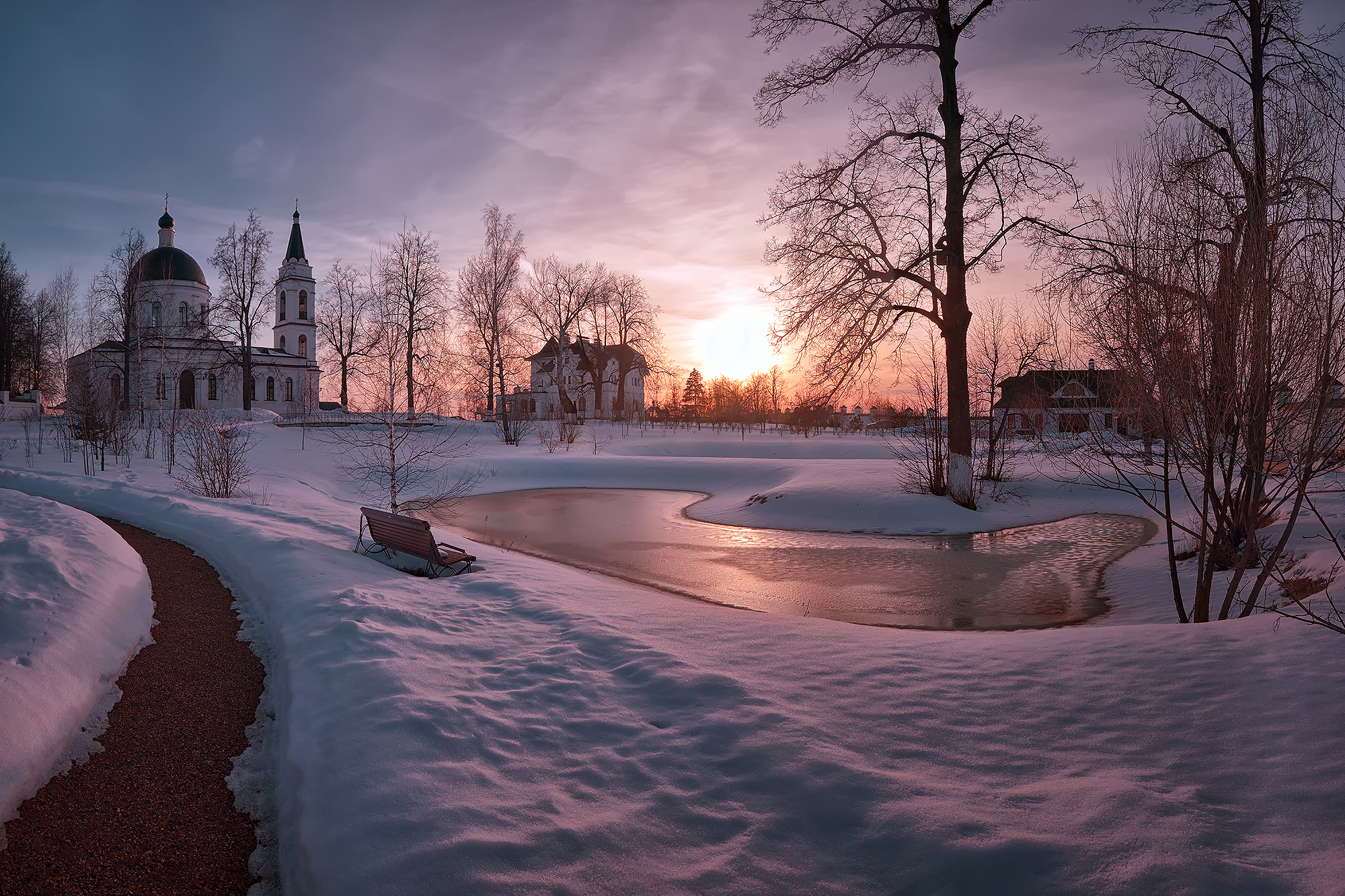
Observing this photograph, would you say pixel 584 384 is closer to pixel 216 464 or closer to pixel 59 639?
pixel 216 464

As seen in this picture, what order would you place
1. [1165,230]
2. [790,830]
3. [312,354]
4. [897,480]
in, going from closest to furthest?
1. [790,830]
2. [1165,230]
3. [897,480]
4. [312,354]

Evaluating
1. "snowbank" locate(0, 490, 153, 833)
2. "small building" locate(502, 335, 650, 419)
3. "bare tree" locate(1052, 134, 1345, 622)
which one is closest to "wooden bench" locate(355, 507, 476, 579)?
"snowbank" locate(0, 490, 153, 833)

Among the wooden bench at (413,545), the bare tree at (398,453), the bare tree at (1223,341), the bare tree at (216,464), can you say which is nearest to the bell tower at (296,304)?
the bare tree at (398,453)

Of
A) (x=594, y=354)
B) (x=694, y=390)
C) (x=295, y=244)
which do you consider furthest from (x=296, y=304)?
(x=694, y=390)

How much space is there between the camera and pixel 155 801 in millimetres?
3648

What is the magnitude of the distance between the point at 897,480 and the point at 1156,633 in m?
11.5

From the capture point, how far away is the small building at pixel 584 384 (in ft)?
164

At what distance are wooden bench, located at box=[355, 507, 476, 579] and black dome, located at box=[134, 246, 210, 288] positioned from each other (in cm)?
5752

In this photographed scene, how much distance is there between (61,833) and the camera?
10.9ft

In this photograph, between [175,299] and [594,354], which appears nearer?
[175,299]

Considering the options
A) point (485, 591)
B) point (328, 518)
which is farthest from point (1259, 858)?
point (328, 518)

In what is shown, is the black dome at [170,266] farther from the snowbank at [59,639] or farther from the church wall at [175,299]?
the snowbank at [59,639]

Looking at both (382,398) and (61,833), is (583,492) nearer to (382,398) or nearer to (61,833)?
(382,398)

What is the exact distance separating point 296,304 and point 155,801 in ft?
216
